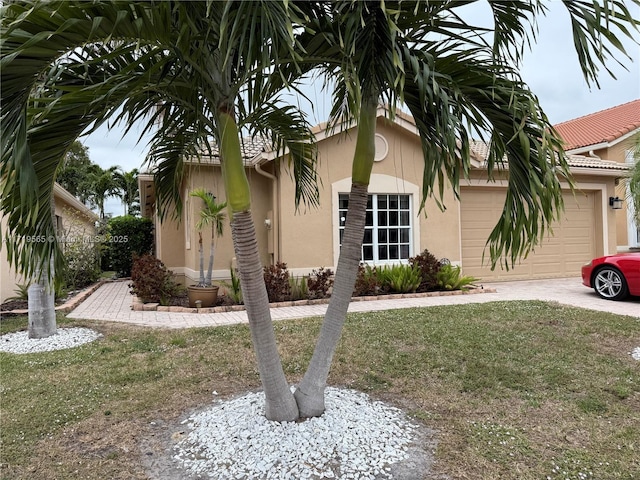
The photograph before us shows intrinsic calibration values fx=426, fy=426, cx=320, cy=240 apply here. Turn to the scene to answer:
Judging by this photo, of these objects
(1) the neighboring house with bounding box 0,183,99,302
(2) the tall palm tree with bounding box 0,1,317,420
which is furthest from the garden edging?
(2) the tall palm tree with bounding box 0,1,317,420

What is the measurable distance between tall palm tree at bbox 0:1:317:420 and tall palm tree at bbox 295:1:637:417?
1.50 ft

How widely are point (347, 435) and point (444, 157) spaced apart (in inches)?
91.1

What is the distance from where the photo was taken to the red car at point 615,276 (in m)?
9.48

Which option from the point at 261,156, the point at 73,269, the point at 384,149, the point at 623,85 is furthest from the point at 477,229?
the point at 73,269

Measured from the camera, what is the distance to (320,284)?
1024cm

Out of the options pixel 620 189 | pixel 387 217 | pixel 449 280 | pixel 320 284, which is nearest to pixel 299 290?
pixel 320 284

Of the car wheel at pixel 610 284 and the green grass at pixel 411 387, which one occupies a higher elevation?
the car wheel at pixel 610 284

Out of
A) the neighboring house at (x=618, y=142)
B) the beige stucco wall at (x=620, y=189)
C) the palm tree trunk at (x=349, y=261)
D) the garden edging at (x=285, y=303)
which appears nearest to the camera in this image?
the palm tree trunk at (x=349, y=261)

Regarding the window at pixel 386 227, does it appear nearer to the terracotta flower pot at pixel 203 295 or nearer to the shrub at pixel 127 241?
the terracotta flower pot at pixel 203 295

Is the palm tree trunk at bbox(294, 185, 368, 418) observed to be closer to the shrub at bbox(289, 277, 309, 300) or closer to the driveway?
the shrub at bbox(289, 277, 309, 300)

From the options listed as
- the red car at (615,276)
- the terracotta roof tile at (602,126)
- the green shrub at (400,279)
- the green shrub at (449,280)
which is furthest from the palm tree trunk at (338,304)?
the terracotta roof tile at (602,126)

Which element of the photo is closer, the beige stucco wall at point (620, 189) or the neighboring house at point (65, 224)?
the neighboring house at point (65, 224)

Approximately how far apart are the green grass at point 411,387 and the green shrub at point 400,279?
3.08 meters

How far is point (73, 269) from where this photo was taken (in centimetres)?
1337
